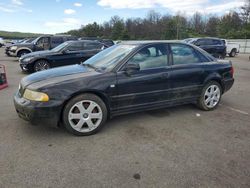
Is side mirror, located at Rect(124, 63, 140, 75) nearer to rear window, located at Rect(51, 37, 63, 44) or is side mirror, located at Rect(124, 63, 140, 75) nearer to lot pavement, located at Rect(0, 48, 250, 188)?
lot pavement, located at Rect(0, 48, 250, 188)

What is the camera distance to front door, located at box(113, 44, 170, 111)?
3.86 meters

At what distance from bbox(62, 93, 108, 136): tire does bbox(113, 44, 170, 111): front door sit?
34 cm

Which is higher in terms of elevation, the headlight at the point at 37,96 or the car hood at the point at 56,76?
the car hood at the point at 56,76

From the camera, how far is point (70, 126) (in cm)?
356

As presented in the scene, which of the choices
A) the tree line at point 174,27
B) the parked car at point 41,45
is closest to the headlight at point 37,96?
the parked car at point 41,45

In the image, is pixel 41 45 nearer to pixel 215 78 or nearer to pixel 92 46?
pixel 92 46

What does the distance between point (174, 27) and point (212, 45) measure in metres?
41.2

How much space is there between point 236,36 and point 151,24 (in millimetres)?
29855

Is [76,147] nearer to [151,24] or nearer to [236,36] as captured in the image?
[236,36]

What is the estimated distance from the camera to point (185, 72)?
4453mm

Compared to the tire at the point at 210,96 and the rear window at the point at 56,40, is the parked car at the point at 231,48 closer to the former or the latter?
A: the rear window at the point at 56,40

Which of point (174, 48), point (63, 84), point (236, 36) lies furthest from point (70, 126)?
point (236, 36)

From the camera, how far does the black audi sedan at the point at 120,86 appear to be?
343cm

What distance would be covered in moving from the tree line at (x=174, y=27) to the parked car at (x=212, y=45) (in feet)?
98.9
